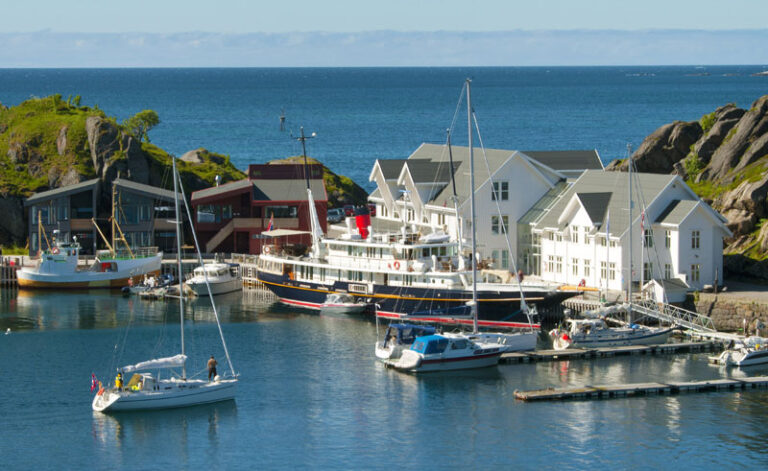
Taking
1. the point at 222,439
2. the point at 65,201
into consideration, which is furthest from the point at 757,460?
the point at 65,201

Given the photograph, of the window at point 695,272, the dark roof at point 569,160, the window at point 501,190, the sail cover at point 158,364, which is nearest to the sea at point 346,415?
the sail cover at point 158,364

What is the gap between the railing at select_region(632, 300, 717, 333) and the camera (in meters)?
71.8

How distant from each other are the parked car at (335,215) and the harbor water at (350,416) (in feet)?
116

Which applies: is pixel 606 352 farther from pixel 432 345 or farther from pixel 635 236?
pixel 635 236

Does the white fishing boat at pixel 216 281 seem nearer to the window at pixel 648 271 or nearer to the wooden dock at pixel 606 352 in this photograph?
the wooden dock at pixel 606 352

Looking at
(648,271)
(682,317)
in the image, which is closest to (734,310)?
(682,317)

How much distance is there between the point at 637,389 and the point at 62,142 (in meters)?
65.6

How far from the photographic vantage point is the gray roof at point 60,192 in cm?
9694

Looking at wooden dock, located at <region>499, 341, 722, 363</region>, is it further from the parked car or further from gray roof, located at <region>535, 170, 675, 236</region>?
the parked car

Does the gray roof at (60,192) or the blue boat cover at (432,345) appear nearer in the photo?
the blue boat cover at (432,345)

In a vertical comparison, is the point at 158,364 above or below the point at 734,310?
below

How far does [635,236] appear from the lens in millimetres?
76688

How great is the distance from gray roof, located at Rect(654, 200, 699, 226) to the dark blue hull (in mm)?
7315

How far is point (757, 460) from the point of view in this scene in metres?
49.9
